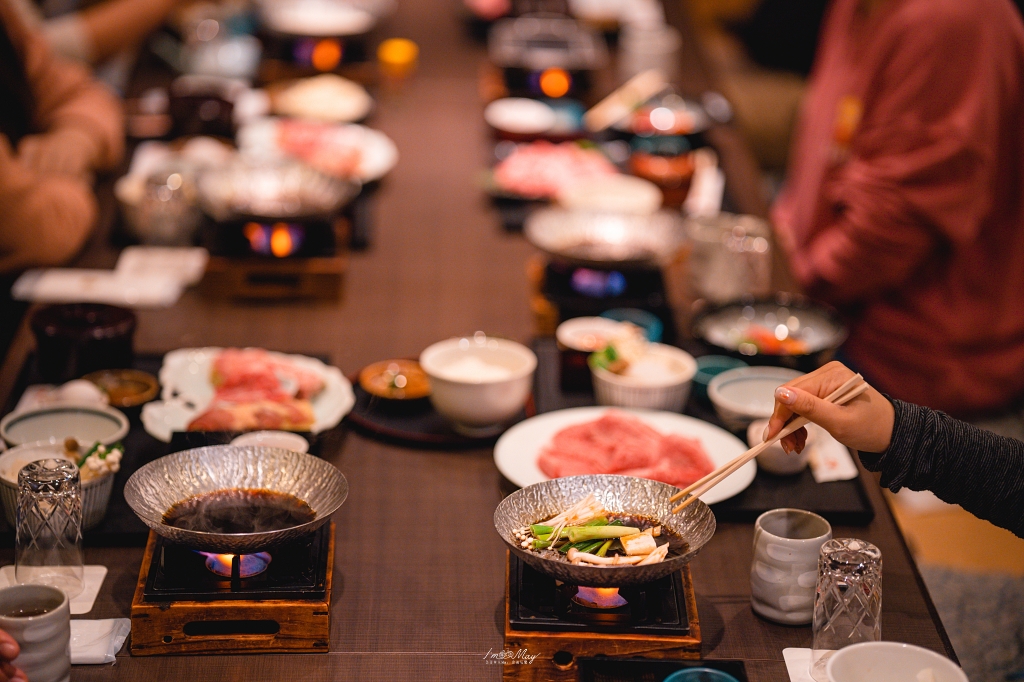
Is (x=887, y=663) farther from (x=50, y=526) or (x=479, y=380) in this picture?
(x=50, y=526)

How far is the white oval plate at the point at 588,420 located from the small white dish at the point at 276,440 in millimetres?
338

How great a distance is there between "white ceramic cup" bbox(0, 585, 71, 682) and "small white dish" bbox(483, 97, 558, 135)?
2444 mm

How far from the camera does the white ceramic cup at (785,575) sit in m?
1.61

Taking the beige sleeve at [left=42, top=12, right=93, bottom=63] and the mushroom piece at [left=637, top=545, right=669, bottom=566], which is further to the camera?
the beige sleeve at [left=42, top=12, right=93, bottom=63]

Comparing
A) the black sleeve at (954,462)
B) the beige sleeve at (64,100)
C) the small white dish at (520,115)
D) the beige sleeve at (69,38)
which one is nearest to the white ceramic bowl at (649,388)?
the black sleeve at (954,462)

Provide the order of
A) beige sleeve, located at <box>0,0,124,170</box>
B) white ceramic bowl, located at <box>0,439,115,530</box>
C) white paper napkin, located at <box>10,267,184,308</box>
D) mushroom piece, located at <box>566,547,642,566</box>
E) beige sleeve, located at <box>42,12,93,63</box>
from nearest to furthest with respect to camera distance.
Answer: mushroom piece, located at <box>566,547,642,566</box>, white ceramic bowl, located at <box>0,439,115,530</box>, white paper napkin, located at <box>10,267,184,308</box>, beige sleeve, located at <box>0,0,124,170</box>, beige sleeve, located at <box>42,12,93,63</box>

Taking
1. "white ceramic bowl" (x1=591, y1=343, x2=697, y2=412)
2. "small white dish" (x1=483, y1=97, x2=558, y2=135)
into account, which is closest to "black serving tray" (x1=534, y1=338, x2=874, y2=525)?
"white ceramic bowl" (x1=591, y1=343, x2=697, y2=412)

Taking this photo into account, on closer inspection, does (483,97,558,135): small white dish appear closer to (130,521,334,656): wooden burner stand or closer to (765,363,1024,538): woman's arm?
(765,363,1024,538): woman's arm

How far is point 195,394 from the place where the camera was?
2170 mm

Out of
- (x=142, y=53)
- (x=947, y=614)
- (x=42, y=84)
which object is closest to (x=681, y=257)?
(x=947, y=614)

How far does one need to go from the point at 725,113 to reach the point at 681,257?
45.9 inches

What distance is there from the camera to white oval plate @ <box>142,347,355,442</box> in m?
2.05

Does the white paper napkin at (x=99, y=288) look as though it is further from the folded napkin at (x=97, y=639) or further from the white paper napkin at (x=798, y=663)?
the white paper napkin at (x=798, y=663)

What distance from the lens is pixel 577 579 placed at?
149cm
